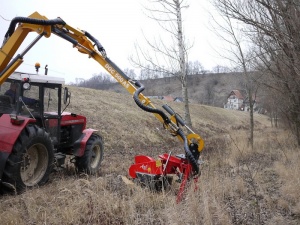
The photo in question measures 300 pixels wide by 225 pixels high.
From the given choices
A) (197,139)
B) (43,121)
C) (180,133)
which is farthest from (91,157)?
(197,139)

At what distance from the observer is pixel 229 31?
46.2 ft

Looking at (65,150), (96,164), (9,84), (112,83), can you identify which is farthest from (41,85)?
(112,83)

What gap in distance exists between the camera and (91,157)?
8234 mm

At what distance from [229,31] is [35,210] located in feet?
39.7

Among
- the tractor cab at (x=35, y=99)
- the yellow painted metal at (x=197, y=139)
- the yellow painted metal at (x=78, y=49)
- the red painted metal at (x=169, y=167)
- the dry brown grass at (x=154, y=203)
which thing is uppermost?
the yellow painted metal at (x=78, y=49)

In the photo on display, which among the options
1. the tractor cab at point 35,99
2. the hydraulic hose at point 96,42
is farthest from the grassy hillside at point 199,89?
the hydraulic hose at point 96,42

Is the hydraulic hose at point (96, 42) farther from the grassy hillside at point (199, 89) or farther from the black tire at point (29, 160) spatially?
the grassy hillside at point (199, 89)

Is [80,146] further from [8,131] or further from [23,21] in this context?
[23,21]

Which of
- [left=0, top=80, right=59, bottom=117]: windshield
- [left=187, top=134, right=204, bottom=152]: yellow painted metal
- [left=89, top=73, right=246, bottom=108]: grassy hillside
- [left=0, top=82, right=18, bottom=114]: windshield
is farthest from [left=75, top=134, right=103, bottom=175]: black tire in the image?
[left=89, top=73, right=246, bottom=108]: grassy hillside

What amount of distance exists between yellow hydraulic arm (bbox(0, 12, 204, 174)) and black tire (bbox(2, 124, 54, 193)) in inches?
49.5

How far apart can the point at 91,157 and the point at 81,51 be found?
293 centimetres

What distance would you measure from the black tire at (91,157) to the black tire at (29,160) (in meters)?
1.52

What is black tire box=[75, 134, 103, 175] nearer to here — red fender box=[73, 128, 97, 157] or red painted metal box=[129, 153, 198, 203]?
red fender box=[73, 128, 97, 157]

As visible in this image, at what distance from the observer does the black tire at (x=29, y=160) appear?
5.50m
